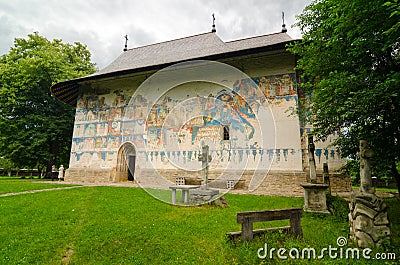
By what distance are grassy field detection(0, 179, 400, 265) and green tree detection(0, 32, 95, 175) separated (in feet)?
40.8

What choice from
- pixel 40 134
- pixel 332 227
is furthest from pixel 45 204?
pixel 40 134

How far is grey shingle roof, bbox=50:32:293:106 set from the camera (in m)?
13.3

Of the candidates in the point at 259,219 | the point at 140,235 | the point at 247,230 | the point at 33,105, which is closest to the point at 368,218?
the point at 259,219

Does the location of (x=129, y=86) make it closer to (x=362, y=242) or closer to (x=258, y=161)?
(x=258, y=161)

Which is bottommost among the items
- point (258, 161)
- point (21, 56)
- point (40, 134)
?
point (258, 161)

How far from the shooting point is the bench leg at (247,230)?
3312 mm

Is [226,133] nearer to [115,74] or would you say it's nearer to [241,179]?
[241,179]

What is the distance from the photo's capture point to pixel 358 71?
177 inches

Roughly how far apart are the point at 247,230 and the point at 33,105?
64.3 feet

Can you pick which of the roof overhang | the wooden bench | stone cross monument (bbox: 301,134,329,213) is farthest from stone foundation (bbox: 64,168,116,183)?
the wooden bench

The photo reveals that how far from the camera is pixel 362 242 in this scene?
126 inches

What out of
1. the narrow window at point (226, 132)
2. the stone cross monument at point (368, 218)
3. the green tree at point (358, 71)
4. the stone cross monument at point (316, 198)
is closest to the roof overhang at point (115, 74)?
the green tree at point (358, 71)

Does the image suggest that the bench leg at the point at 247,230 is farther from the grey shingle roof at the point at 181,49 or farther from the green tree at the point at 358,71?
the grey shingle roof at the point at 181,49

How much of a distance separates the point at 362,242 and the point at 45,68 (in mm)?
19976
